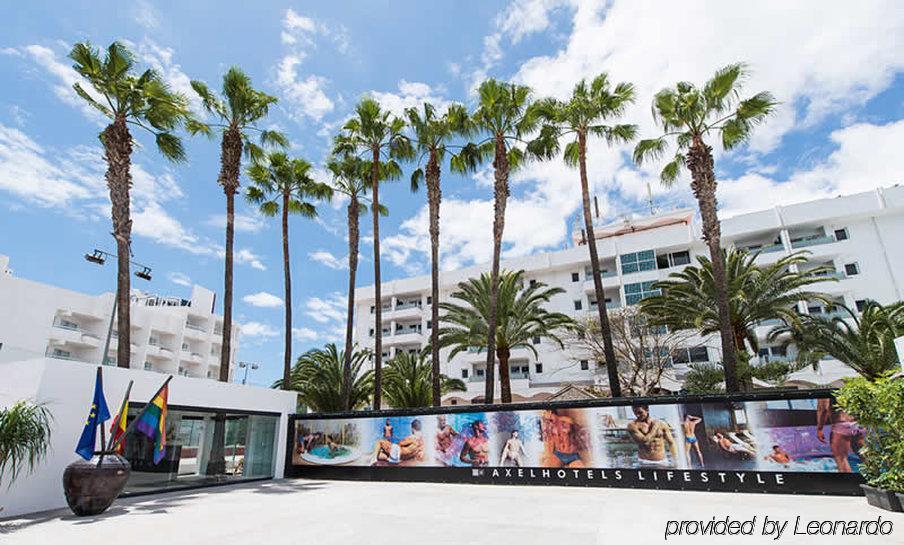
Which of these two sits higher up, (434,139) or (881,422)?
(434,139)

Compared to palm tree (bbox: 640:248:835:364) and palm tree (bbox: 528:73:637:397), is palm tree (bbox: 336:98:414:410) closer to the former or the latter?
palm tree (bbox: 528:73:637:397)

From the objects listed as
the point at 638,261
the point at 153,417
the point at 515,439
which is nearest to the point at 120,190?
the point at 153,417

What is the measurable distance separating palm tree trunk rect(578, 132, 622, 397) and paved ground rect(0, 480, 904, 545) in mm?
4345

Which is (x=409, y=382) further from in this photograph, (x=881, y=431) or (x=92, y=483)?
(x=881, y=431)

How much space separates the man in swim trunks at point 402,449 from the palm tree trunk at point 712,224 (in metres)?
10.3

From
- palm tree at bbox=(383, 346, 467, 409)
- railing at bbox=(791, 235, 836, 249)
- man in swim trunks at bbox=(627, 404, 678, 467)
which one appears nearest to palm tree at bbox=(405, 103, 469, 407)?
palm tree at bbox=(383, 346, 467, 409)

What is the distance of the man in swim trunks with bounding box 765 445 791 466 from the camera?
1191cm

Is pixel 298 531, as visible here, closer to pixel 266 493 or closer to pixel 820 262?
pixel 266 493

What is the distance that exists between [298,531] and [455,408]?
851cm

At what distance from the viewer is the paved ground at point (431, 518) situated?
24.8ft

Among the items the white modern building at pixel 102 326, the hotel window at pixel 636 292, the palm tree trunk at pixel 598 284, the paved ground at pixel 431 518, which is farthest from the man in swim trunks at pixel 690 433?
the white modern building at pixel 102 326

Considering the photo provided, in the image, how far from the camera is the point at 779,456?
11992 millimetres

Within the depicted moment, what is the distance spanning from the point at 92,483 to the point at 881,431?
52.0 feet

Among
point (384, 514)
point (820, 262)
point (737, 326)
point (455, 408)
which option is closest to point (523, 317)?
point (455, 408)
